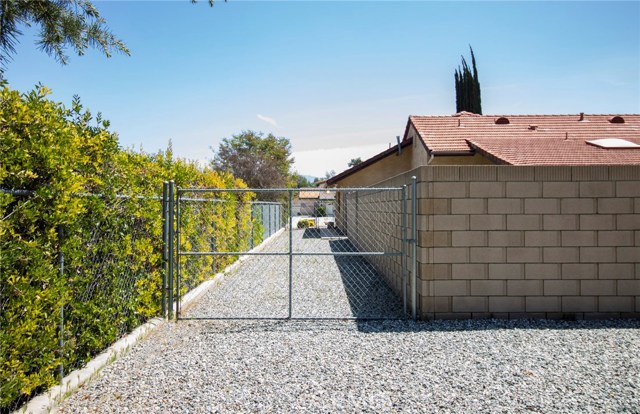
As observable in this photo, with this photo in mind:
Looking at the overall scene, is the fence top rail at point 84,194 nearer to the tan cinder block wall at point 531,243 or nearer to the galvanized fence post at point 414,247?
the galvanized fence post at point 414,247

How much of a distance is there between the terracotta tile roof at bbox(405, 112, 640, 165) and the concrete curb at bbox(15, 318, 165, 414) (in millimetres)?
9420

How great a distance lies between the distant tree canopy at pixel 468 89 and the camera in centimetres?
2898

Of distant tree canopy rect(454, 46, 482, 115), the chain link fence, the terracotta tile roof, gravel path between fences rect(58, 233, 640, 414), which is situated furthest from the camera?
distant tree canopy rect(454, 46, 482, 115)

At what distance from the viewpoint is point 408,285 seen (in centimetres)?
663

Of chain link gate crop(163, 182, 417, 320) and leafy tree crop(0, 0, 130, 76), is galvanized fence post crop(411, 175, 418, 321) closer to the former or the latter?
chain link gate crop(163, 182, 417, 320)

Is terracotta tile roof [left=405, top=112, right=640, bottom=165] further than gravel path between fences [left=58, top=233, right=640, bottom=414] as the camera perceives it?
Yes

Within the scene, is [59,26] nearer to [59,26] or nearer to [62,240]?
[59,26]

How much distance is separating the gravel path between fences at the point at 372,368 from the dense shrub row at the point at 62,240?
48cm

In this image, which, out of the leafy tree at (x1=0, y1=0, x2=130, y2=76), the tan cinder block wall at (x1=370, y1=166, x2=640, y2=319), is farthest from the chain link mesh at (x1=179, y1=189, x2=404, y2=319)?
the leafy tree at (x1=0, y1=0, x2=130, y2=76)

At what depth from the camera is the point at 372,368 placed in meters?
4.18

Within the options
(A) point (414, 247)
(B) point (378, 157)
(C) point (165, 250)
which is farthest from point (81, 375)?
(B) point (378, 157)

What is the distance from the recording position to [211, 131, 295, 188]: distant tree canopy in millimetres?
35469

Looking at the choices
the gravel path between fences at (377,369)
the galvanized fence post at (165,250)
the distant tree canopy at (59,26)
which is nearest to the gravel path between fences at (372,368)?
the gravel path between fences at (377,369)

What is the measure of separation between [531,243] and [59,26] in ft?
24.3
